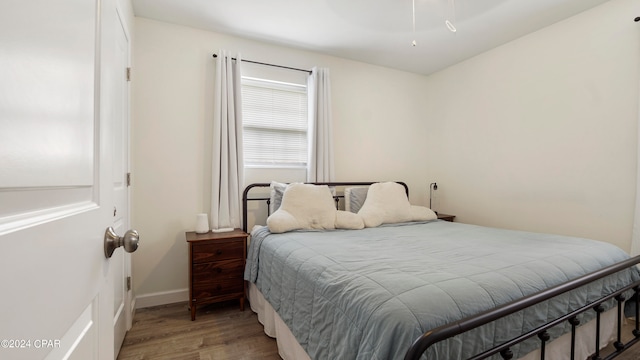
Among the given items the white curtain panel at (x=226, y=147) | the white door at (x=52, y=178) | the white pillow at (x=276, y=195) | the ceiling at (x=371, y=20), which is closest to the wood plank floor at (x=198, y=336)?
the white curtain panel at (x=226, y=147)

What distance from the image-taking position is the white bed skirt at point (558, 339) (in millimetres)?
1428

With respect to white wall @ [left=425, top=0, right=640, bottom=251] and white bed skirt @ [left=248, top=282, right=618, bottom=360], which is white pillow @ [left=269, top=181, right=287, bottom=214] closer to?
white bed skirt @ [left=248, top=282, right=618, bottom=360]

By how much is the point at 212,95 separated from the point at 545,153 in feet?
11.0

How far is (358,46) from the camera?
3.22 metres

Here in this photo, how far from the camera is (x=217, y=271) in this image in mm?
2418

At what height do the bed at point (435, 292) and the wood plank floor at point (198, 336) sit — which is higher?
the bed at point (435, 292)

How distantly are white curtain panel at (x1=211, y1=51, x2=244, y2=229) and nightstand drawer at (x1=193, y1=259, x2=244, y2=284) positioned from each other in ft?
1.43

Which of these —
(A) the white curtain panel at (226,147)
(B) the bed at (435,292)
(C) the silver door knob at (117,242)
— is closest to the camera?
(C) the silver door knob at (117,242)

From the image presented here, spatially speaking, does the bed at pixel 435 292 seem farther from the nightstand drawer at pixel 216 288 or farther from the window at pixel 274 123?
the window at pixel 274 123

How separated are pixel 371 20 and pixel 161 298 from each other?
326 centimetres

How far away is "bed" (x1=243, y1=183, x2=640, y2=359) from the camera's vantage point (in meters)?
1.00

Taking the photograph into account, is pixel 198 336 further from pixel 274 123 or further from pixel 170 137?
pixel 274 123

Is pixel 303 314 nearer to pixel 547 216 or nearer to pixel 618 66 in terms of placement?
pixel 547 216

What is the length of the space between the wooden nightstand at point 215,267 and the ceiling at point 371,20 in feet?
6.55
